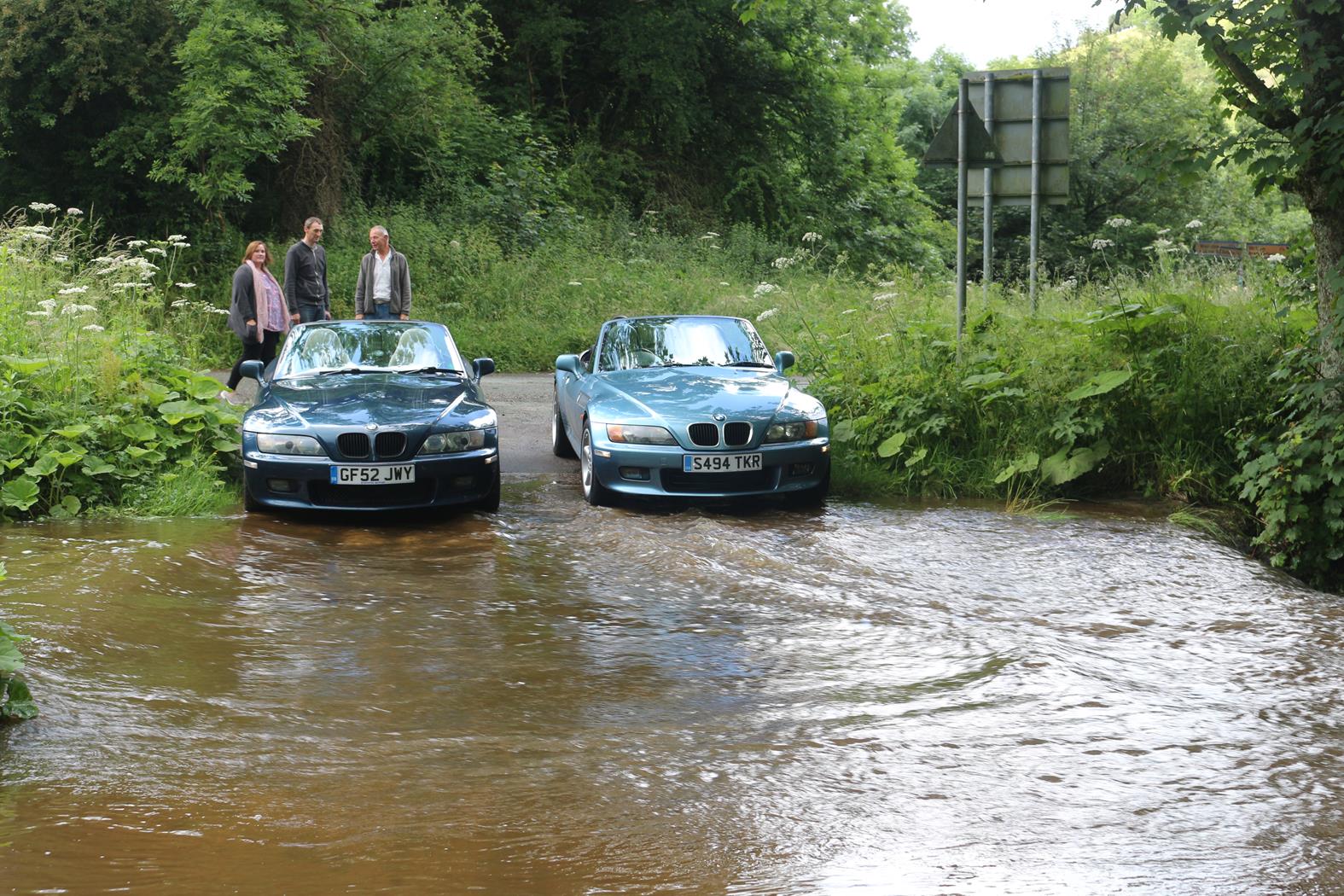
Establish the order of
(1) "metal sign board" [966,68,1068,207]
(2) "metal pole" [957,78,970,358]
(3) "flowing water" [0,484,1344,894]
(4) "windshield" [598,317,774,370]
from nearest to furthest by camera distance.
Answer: (3) "flowing water" [0,484,1344,894], (4) "windshield" [598,317,774,370], (2) "metal pole" [957,78,970,358], (1) "metal sign board" [966,68,1068,207]

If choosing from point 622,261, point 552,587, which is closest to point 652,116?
point 622,261

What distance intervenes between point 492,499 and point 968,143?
5.69 m

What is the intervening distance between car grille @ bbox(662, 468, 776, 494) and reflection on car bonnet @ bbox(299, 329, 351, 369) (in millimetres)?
2900

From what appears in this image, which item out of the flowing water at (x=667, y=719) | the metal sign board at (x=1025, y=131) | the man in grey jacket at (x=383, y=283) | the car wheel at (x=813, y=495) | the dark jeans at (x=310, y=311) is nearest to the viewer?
the flowing water at (x=667, y=719)

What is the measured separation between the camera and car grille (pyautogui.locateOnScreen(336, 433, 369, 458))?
371 inches

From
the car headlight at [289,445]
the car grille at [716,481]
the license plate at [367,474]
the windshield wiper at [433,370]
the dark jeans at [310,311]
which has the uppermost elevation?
the dark jeans at [310,311]

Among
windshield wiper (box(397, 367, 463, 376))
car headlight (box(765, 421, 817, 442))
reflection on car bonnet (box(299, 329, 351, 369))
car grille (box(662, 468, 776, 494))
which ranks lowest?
car grille (box(662, 468, 776, 494))

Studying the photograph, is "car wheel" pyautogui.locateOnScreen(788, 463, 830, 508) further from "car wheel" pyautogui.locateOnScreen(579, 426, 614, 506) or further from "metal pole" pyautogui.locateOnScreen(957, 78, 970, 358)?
"metal pole" pyautogui.locateOnScreen(957, 78, 970, 358)

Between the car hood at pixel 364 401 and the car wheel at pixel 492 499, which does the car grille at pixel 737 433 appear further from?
the car hood at pixel 364 401

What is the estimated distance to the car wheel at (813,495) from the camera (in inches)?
407

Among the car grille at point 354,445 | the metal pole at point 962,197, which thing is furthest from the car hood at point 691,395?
the metal pole at point 962,197

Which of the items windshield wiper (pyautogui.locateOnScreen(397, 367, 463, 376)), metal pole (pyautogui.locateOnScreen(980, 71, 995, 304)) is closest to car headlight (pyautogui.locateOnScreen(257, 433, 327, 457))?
windshield wiper (pyautogui.locateOnScreen(397, 367, 463, 376))

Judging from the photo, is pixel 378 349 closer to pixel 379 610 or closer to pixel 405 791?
pixel 379 610

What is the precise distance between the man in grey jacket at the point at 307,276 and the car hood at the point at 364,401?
4.25 meters
